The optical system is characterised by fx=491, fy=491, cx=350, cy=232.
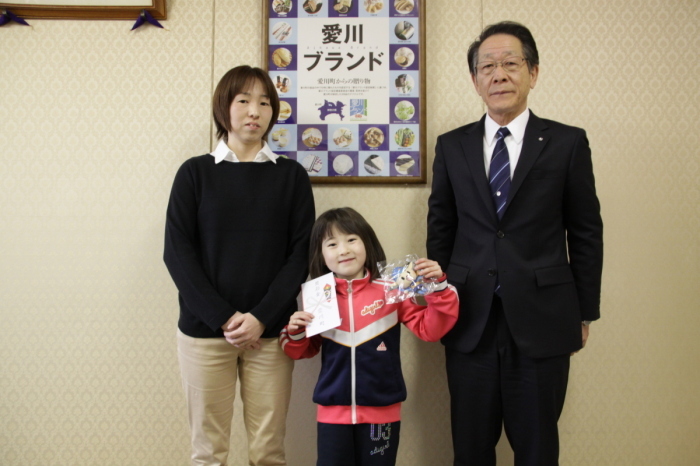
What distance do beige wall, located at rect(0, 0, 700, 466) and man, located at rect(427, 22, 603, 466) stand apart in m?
0.48

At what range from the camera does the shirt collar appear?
5.62 feet

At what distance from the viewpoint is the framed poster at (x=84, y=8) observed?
2.20m

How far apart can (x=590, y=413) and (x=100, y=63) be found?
8.88ft

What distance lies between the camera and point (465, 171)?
174cm

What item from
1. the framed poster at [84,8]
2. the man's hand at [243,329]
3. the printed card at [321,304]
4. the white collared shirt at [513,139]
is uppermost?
the framed poster at [84,8]

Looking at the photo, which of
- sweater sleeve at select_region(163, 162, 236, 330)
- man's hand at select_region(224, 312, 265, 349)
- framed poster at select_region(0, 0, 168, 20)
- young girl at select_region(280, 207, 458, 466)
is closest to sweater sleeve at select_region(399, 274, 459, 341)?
young girl at select_region(280, 207, 458, 466)

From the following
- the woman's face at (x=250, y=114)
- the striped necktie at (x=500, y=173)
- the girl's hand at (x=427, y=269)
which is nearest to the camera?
the girl's hand at (x=427, y=269)

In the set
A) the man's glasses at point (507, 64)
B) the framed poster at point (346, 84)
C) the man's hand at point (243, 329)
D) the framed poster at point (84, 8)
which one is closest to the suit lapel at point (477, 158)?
the man's glasses at point (507, 64)

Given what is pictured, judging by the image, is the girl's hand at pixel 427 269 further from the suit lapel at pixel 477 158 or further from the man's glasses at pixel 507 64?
the man's glasses at pixel 507 64

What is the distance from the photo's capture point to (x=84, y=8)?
2199 mm

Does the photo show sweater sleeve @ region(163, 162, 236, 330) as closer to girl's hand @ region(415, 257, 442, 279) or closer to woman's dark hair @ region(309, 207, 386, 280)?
woman's dark hair @ region(309, 207, 386, 280)

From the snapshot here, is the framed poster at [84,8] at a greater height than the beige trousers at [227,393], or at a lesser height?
greater

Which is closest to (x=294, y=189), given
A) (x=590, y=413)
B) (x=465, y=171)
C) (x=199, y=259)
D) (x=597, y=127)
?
(x=199, y=259)

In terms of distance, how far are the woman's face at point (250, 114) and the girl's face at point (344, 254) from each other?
48cm
